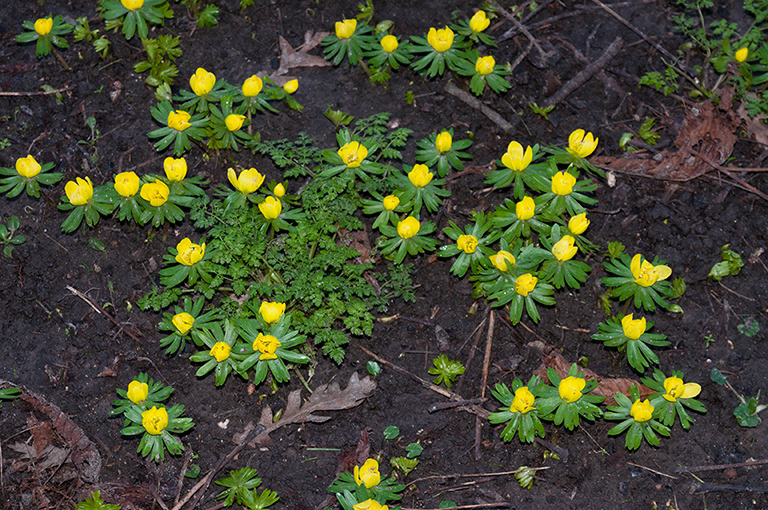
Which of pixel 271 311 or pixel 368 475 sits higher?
pixel 271 311

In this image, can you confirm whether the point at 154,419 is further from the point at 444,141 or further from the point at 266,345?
the point at 444,141

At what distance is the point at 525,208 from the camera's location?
3516 millimetres

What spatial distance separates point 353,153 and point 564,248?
126 centimetres

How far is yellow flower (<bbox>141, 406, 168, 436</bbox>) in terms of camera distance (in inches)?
120

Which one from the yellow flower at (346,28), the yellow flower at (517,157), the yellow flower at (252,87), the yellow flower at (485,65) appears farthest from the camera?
the yellow flower at (346,28)

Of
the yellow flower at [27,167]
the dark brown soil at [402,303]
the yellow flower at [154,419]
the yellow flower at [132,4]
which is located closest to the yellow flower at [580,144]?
the dark brown soil at [402,303]

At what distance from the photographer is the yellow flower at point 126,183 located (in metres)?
3.49

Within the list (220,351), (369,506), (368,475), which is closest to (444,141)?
(220,351)

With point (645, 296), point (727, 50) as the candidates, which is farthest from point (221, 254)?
point (727, 50)

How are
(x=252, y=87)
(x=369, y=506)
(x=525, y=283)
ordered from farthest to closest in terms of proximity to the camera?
(x=252, y=87), (x=525, y=283), (x=369, y=506)

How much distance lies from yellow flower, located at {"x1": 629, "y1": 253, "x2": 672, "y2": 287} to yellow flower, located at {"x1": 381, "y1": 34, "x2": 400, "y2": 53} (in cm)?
202

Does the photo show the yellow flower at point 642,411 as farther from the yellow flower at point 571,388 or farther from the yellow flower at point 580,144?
the yellow flower at point 580,144

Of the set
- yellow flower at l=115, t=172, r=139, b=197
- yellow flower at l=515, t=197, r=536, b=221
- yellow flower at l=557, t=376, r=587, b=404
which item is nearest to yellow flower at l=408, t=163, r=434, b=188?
yellow flower at l=515, t=197, r=536, b=221

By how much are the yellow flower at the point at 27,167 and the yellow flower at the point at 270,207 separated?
4.53 feet
